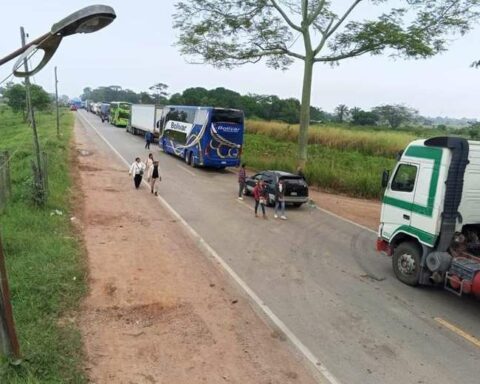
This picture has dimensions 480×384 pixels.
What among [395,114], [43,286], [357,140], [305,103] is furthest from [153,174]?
[395,114]

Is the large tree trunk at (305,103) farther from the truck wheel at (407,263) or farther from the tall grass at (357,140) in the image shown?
the tall grass at (357,140)

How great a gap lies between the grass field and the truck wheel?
37.2 feet

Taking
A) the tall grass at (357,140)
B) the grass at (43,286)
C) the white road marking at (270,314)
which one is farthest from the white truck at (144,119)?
the white road marking at (270,314)

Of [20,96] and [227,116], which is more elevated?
[20,96]

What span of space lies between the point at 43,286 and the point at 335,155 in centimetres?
2869

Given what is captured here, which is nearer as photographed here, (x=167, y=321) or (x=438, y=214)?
(x=167, y=321)

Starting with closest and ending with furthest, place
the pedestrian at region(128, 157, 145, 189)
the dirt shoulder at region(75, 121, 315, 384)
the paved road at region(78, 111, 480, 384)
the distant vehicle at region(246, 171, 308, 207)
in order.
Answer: the dirt shoulder at region(75, 121, 315, 384), the paved road at region(78, 111, 480, 384), the distant vehicle at region(246, 171, 308, 207), the pedestrian at region(128, 157, 145, 189)

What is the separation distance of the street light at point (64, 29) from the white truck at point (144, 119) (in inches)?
1358

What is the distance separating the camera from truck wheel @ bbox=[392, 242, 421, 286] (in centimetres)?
962

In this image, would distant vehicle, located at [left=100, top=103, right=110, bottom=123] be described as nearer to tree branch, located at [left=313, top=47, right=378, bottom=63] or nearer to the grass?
tree branch, located at [left=313, top=47, right=378, bottom=63]

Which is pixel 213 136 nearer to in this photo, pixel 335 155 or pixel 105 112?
pixel 335 155

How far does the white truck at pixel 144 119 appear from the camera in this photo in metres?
39.4

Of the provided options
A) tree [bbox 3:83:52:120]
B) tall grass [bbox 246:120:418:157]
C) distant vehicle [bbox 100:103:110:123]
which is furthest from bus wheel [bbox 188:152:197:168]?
distant vehicle [bbox 100:103:110:123]

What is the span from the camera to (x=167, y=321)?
24.9 feet
